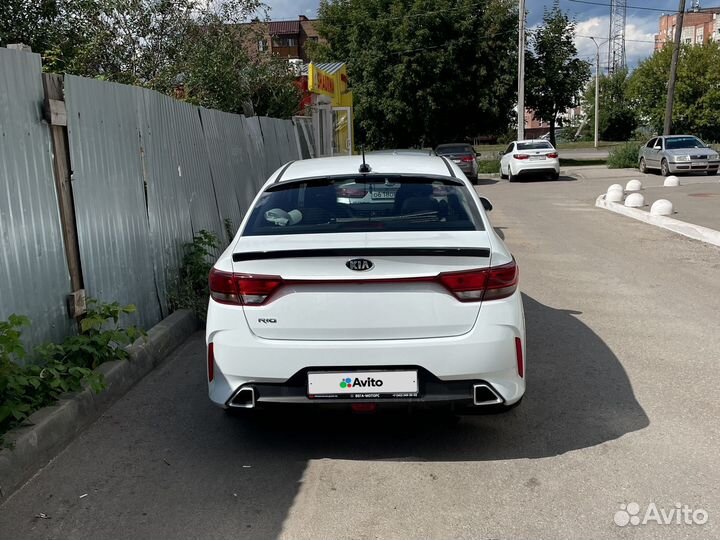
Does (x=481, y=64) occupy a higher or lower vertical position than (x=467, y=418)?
higher

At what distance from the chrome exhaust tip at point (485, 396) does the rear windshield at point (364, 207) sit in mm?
918

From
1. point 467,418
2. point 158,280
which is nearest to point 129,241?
point 158,280

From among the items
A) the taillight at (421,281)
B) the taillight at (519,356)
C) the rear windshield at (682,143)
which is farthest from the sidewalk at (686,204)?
the taillight at (421,281)

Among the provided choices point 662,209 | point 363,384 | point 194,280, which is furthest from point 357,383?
point 662,209

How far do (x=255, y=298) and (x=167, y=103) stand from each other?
14.5ft

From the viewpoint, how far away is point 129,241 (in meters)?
6.32

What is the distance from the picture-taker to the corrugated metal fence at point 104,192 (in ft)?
15.5

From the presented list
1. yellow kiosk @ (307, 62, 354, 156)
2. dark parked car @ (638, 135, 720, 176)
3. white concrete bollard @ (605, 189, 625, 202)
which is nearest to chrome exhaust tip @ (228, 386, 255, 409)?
white concrete bollard @ (605, 189, 625, 202)

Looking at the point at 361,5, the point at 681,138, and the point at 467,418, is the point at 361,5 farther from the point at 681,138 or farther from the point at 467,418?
the point at 467,418

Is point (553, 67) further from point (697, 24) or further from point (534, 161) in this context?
point (697, 24)

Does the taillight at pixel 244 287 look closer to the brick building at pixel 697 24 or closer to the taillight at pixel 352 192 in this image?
the taillight at pixel 352 192

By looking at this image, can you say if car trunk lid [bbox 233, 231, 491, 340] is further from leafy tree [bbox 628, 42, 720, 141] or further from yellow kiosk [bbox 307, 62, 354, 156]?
leafy tree [bbox 628, 42, 720, 141]

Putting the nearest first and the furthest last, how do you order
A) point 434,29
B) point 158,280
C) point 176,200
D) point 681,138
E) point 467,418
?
point 467,418
point 158,280
point 176,200
point 681,138
point 434,29

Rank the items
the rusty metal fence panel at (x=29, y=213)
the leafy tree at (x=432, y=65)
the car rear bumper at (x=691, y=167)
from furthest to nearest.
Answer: the leafy tree at (x=432, y=65)
the car rear bumper at (x=691, y=167)
the rusty metal fence panel at (x=29, y=213)
